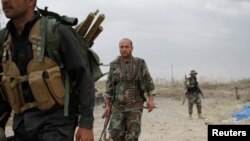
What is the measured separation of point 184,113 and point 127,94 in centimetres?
1779

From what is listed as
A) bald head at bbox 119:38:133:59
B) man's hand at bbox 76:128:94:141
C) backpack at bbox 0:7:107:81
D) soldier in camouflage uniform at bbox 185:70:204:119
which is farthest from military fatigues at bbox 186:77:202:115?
man's hand at bbox 76:128:94:141

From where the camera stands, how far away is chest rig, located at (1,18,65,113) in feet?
11.8

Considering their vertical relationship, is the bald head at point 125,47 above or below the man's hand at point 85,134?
above

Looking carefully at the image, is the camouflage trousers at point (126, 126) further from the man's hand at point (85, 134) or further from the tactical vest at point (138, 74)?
the man's hand at point (85, 134)

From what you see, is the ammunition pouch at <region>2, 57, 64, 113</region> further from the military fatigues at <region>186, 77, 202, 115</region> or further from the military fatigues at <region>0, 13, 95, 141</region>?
the military fatigues at <region>186, 77, 202, 115</region>

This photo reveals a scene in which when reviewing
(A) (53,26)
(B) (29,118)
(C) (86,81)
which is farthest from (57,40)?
(B) (29,118)

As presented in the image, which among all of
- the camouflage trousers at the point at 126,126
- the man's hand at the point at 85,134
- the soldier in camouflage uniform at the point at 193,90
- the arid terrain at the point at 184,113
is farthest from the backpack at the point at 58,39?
the soldier in camouflage uniform at the point at 193,90

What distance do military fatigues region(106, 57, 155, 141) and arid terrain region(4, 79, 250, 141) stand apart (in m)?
4.38

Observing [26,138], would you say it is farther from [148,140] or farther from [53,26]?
[148,140]

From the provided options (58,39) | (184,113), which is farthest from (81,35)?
(184,113)

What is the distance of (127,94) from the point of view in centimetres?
779

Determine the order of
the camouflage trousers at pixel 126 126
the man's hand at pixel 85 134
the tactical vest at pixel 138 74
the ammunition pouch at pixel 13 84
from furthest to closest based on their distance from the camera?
the tactical vest at pixel 138 74 → the camouflage trousers at pixel 126 126 → the ammunition pouch at pixel 13 84 → the man's hand at pixel 85 134

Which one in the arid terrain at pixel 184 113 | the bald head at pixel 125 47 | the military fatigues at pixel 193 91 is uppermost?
the bald head at pixel 125 47

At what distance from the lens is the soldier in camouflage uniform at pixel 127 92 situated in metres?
7.65
